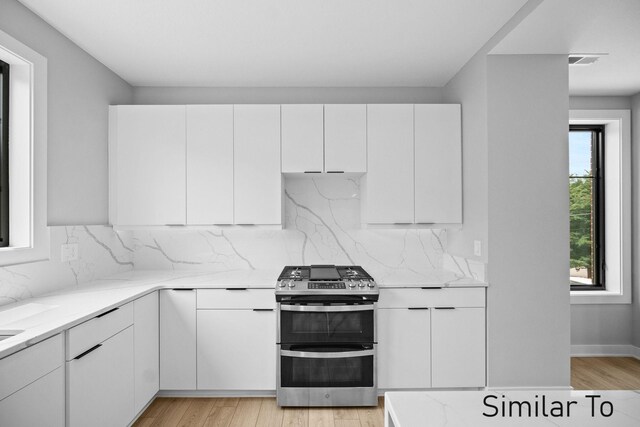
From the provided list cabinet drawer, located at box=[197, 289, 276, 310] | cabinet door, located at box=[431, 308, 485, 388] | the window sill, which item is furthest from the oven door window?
the window sill

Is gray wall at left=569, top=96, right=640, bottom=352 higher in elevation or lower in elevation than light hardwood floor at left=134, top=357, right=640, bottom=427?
higher

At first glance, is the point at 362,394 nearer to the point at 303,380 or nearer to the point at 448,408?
the point at 303,380

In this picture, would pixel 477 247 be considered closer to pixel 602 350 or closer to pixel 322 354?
pixel 322 354

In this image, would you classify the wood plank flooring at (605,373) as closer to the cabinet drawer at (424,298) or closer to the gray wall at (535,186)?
Answer: the gray wall at (535,186)

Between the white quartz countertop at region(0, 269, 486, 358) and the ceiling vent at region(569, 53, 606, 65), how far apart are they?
5.67ft

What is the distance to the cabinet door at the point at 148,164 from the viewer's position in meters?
3.27

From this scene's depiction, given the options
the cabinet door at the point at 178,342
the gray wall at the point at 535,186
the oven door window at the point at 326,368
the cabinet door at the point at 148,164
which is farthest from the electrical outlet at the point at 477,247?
the cabinet door at the point at 148,164

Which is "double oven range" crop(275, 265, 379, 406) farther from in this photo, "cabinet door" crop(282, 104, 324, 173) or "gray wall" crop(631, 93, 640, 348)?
"gray wall" crop(631, 93, 640, 348)

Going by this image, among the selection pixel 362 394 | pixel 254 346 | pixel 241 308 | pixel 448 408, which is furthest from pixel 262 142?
pixel 448 408

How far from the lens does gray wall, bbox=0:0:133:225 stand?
240cm

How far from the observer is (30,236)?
2.36 m

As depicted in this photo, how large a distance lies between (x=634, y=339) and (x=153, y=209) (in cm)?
454

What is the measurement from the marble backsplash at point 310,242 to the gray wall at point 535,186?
0.90 m

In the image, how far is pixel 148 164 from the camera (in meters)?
3.28
